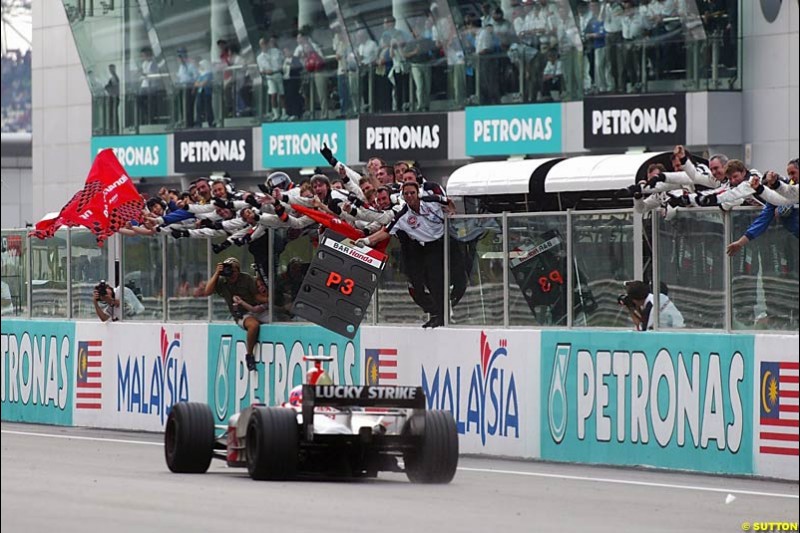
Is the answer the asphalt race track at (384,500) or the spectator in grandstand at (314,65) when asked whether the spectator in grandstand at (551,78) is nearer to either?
the spectator in grandstand at (314,65)

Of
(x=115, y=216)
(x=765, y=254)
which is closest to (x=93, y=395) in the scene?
(x=115, y=216)

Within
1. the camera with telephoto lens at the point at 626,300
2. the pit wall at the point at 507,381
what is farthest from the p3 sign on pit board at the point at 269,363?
the camera with telephoto lens at the point at 626,300

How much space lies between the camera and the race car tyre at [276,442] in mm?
15102

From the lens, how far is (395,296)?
68.7 ft

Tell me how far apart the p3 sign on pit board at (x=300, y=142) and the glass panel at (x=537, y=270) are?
82.8ft

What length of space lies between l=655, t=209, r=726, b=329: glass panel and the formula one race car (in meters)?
3.26

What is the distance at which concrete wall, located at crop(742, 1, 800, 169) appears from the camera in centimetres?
3544

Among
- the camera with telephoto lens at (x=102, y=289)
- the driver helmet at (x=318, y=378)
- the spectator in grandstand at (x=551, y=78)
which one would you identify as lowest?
the driver helmet at (x=318, y=378)

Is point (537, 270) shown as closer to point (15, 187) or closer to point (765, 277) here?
point (765, 277)

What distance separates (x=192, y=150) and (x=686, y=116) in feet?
54.9

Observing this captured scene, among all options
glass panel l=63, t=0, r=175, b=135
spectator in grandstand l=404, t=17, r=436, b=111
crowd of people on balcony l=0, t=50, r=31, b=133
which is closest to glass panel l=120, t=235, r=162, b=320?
spectator in grandstand l=404, t=17, r=436, b=111

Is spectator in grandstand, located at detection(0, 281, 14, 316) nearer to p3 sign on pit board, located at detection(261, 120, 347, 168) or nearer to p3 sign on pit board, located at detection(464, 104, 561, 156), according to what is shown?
p3 sign on pit board, located at detection(464, 104, 561, 156)

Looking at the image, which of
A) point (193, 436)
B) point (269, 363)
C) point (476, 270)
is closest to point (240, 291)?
point (269, 363)

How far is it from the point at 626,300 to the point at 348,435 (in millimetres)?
4198
